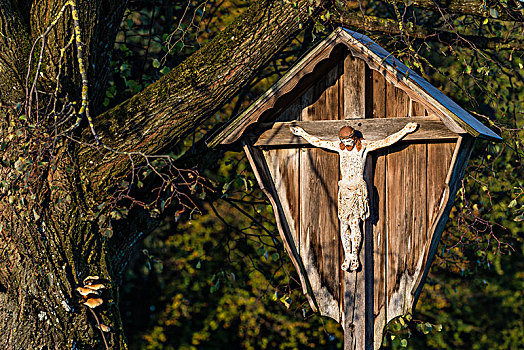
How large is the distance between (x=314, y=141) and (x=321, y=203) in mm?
393

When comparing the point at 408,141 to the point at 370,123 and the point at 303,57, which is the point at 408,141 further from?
the point at 303,57

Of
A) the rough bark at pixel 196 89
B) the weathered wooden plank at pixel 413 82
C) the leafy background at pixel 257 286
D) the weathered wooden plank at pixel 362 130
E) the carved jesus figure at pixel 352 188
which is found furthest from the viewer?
the leafy background at pixel 257 286

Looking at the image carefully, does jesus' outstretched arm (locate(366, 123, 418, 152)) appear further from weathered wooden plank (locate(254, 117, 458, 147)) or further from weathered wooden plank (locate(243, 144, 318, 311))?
weathered wooden plank (locate(243, 144, 318, 311))

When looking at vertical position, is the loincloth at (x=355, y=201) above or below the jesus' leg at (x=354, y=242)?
above

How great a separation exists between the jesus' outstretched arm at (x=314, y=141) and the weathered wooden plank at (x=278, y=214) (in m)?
0.31

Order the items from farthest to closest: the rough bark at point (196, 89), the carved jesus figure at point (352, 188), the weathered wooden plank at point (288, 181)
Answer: the weathered wooden plank at point (288, 181) → the rough bark at point (196, 89) → the carved jesus figure at point (352, 188)

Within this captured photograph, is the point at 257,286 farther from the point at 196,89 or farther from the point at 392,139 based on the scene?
the point at 392,139

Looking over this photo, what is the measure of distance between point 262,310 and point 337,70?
4.35 meters

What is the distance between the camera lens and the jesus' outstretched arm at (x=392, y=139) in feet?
11.7

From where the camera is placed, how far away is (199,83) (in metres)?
3.81

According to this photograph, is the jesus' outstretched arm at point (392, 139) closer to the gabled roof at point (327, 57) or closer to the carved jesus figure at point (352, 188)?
the carved jesus figure at point (352, 188)

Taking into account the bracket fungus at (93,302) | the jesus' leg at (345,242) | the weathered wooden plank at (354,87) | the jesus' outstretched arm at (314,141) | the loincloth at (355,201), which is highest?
the weathered wooden plank at (354,87)

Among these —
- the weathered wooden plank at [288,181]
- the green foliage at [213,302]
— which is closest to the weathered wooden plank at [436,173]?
the weathered wooden plank at [288,181]

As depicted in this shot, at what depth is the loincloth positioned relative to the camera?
12.0 ft
